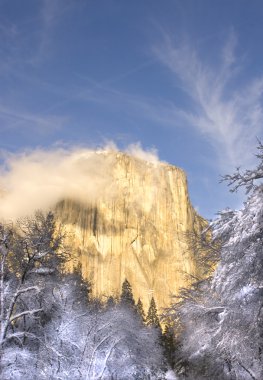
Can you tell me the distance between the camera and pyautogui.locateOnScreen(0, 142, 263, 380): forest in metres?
12.2

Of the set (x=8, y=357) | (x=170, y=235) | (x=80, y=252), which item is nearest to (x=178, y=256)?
(x=170, y=235)

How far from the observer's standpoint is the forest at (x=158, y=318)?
12.2 metres

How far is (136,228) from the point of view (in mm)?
147500

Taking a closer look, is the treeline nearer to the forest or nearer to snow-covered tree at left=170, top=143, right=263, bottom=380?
the forest

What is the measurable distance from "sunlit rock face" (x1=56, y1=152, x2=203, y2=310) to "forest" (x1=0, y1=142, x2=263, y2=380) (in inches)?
3648

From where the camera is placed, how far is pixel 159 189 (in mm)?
157500

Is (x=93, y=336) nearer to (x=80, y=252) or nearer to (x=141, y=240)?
(x=80, y=252)

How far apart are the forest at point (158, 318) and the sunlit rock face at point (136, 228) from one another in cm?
9265

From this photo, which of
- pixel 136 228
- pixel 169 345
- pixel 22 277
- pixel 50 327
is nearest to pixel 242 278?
pixel 22 277

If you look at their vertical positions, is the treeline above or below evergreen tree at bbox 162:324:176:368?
below

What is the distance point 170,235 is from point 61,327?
124m

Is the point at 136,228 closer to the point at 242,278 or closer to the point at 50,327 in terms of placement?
the point at 50,327

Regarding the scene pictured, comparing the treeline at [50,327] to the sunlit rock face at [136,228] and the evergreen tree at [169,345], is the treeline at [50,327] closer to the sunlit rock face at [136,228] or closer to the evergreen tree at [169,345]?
the evergreen tree at [169,345]

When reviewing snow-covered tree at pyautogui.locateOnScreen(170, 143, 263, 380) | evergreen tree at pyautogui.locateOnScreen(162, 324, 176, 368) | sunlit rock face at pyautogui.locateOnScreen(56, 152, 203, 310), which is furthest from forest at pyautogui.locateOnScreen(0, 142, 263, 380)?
sunlit rock face at pyautogui.locateOnScreen(56, 152, 203, 310)
